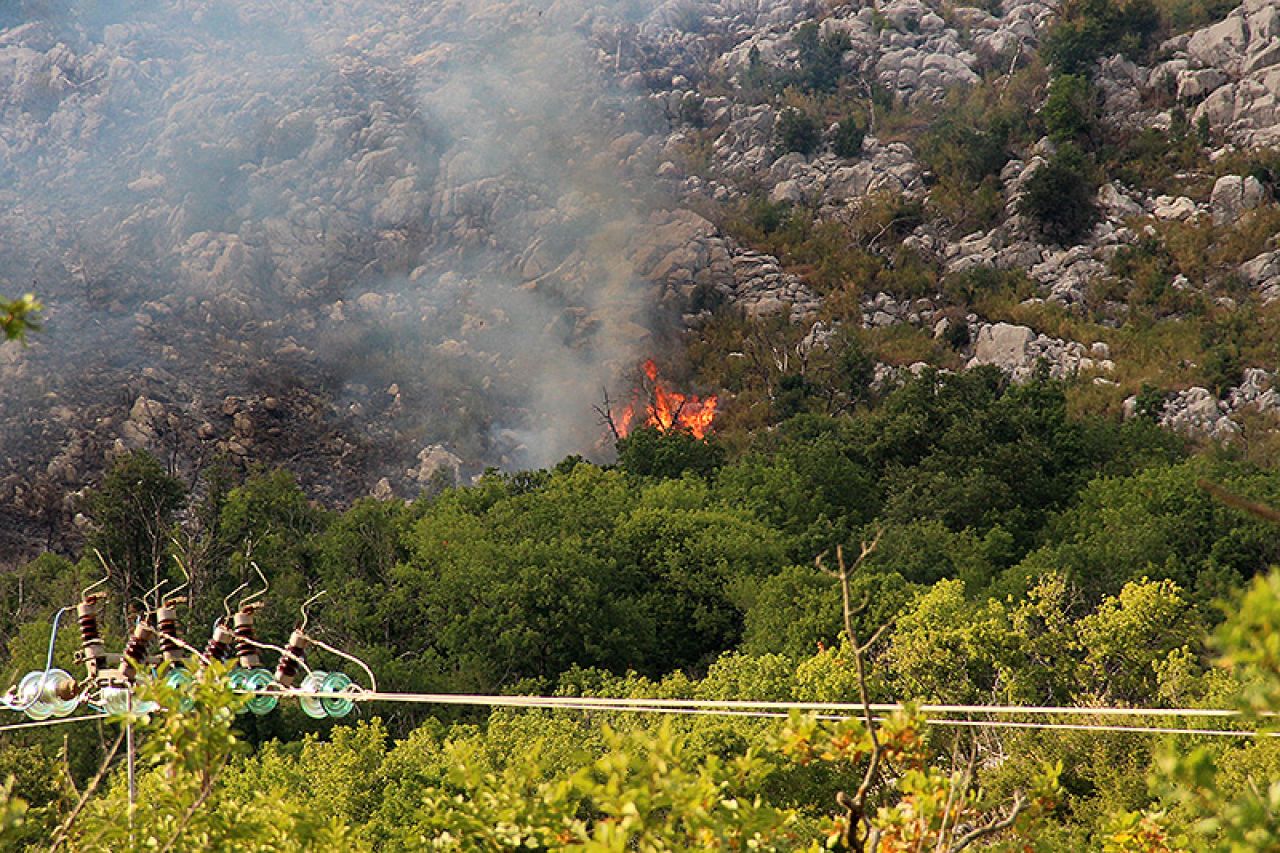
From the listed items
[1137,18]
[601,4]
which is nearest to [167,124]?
[601,4]

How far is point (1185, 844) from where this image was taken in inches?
304

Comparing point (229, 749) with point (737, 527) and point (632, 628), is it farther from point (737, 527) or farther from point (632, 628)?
point (737, 527)

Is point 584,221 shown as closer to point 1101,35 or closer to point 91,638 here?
point 1101,35

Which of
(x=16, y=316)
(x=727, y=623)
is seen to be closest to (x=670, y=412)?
(x=727, y=623)

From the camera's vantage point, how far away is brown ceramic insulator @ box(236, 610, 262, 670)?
37.2 ft

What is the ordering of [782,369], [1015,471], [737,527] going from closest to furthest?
[737,527]
[1015,471]
[782,369]

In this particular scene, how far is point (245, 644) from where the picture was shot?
11.5 m

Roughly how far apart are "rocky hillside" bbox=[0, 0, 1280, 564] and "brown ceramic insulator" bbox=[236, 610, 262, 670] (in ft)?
139

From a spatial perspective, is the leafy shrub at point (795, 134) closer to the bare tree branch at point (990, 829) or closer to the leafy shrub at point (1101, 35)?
the leafy shrub at point (1101, 35)

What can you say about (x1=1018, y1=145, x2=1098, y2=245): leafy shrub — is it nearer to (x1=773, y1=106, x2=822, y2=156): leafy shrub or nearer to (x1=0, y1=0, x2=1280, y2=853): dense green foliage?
(x1=0, y1=0, x2=1280, y2=853): dense green foliage

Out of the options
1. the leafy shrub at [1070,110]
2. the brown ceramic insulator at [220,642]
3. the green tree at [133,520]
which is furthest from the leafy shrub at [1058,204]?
the brown ceramic insulator at [220,642]

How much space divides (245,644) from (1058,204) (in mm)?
57752

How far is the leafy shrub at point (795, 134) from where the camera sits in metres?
74.2

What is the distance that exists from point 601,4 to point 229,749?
87860 mm
